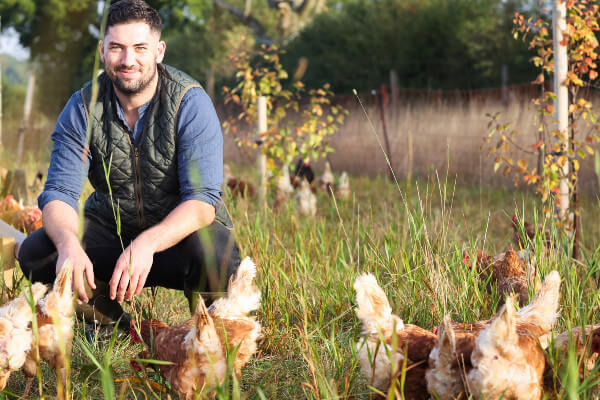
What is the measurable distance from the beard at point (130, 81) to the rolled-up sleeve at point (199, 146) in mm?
183

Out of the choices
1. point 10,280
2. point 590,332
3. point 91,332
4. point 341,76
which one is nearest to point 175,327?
point 91,332

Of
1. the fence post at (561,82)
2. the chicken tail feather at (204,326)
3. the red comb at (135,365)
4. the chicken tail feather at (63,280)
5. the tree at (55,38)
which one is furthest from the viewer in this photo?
the tree at (55,38)

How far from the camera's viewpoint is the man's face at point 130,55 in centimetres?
258

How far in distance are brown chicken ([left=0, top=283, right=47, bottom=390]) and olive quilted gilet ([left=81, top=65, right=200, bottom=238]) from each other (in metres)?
0.82

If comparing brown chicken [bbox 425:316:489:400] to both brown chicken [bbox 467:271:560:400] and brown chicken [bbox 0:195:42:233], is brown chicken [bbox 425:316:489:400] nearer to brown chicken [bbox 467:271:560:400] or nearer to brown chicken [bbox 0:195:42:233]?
brown chicken [bbox 467:271:560:400]

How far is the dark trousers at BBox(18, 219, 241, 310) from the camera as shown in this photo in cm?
257

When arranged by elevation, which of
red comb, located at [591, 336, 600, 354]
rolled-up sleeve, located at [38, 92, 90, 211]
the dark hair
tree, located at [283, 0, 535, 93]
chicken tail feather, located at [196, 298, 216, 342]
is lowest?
red comb, located at [591, 336, 600, 354]

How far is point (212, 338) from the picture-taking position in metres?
1.85

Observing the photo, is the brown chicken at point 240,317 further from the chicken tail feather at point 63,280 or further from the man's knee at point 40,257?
the man's knee at point 40,257

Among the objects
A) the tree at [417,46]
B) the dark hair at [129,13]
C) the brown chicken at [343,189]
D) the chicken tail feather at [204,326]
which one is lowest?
the brown chicken at [343,189]

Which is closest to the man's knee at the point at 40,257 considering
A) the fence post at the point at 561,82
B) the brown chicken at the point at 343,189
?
the fence post at the point at 561,82

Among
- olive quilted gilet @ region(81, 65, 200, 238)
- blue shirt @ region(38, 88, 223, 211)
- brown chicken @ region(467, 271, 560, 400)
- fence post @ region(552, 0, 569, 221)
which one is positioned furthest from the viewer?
fence post @ region(552, 0, 569, 221)

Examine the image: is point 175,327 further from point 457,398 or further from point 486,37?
point 486,37

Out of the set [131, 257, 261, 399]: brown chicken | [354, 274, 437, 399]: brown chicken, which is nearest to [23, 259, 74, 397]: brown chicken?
[131, 257, 261, 399]: brown chicken
